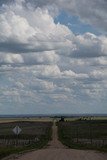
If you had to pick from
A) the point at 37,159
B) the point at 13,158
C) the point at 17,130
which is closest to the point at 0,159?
the point at 13,158

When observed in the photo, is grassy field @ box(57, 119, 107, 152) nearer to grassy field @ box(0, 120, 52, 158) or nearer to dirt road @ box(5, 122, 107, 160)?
grassy field @ box(0, 120, 52, 158)

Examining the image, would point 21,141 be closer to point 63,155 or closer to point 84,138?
point 84,138

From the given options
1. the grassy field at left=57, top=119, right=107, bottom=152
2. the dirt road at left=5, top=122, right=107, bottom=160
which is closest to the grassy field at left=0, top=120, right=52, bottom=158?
the grassy field at left=57, top=119, right=107, bottom=152

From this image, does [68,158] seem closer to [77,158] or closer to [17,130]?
[77,158]

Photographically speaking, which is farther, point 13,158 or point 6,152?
point 6,152

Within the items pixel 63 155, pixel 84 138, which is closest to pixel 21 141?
pixel 84 138

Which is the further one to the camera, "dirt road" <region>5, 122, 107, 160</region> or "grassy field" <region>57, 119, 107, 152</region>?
"grassy field" <region>57, 119, 107, 152</region>

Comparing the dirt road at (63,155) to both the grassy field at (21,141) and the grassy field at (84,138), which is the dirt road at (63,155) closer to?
the grassy field at (21,141)

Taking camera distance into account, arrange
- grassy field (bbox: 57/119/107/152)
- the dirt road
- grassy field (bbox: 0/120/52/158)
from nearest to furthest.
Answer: the dirt road, grassy field (bbox: 0/120/52/158), grassy field (bbox: 57/119/107/152)

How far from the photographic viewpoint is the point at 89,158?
118 ft

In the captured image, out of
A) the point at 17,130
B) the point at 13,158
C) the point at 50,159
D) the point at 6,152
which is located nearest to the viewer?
the point at 50,159

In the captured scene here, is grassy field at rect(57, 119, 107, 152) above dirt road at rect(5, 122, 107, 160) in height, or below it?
above

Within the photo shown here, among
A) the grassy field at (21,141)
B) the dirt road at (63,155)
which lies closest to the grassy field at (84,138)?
the grassy field at (21,141)

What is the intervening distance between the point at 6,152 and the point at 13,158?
243 inches
